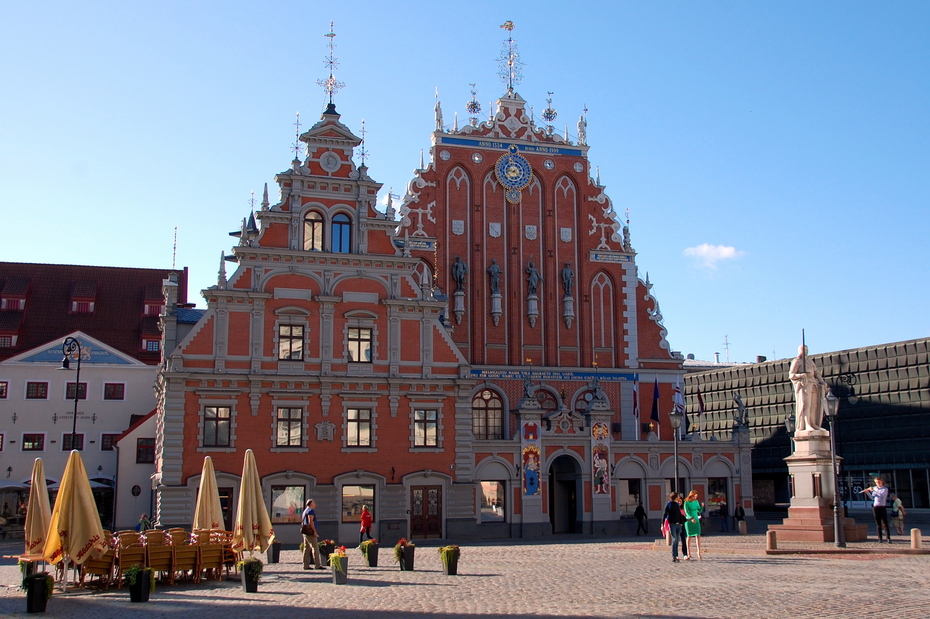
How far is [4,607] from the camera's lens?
17859mm

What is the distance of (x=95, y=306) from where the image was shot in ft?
188

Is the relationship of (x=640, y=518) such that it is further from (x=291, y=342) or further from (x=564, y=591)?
(x=564, y=591)

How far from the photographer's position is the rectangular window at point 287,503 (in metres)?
35.0

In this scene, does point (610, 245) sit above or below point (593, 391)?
above

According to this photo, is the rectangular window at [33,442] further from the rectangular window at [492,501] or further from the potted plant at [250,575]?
the potted plant at [250,575]

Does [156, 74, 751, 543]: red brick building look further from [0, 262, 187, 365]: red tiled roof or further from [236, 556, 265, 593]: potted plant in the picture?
[0, 262, 187, 365]: red tiled roof

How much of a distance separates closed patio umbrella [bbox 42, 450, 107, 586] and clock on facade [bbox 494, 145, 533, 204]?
28752 millimetres

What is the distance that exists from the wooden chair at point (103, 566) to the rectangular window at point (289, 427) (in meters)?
15.2

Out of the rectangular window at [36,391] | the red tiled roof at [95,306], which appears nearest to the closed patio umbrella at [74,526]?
the rectangular window at [36,391]

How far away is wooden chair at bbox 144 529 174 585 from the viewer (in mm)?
20516

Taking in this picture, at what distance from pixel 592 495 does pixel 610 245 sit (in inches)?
513

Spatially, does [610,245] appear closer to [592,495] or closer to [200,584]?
[592,495]

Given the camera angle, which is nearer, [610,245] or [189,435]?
[189,435]

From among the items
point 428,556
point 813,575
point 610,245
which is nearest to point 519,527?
point 428,556
